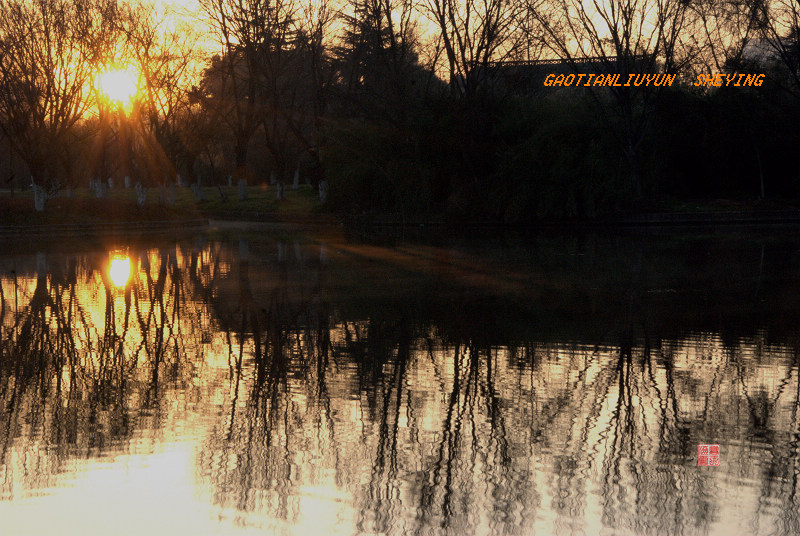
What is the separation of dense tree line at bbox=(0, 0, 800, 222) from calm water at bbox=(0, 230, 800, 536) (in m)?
25.9

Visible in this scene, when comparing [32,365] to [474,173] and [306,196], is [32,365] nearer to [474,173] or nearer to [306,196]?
[474,173]

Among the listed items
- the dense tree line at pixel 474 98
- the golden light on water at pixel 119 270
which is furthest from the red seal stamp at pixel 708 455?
the dense tree line at pixel 474 98

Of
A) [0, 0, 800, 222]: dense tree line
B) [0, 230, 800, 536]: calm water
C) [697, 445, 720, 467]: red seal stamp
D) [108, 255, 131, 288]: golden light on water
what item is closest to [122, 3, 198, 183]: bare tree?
[0, 0, 800, 222]: dense tree line

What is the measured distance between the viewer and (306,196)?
62062 mm

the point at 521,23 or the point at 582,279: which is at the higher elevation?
the point at 521,23

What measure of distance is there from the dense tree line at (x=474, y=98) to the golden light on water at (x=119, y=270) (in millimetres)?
16915

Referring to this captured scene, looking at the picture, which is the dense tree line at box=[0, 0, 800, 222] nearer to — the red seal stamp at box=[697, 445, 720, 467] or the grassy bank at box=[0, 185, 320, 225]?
the grassy bank at box=[0, 185, 320, 225]

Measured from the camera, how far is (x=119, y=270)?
22125 mm

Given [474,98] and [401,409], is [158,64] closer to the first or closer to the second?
[474,98]

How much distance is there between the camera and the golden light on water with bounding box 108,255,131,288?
19438 mm

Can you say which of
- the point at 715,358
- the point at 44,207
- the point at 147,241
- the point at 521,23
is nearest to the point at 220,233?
the point at 147,241

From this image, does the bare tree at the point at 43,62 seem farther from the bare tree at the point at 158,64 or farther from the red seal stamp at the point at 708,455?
the red seal stamp at the point at 708,455

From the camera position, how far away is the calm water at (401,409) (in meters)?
5.79

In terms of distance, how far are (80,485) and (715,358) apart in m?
6.98
